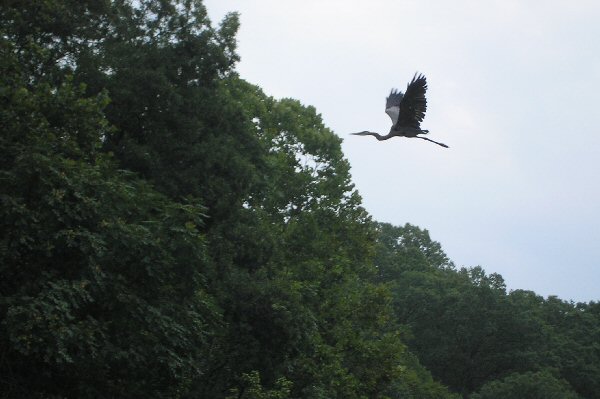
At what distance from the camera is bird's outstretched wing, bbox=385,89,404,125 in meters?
14.7

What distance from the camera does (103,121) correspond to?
15539mm

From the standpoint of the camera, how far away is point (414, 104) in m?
14.1

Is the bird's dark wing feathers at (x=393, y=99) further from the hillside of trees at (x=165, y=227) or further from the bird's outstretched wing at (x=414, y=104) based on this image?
the hillside of trees at (x=165, y=227)

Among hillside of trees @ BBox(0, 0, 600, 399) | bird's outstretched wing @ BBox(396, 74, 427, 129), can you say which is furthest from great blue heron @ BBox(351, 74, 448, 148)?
hillside of trees @ BBox(0, 0, 600, 399)

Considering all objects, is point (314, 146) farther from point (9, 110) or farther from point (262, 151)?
point (9, 110)

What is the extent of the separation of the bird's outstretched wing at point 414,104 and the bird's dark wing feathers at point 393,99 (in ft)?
2.87

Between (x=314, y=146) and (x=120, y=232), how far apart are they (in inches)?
622

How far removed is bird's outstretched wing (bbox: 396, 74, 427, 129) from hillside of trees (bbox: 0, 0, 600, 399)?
434cm

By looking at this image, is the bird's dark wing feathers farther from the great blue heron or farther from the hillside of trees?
the hillside of trees

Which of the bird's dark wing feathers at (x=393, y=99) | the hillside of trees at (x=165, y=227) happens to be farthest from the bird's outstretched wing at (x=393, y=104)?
the hillside of trees at (x=165, y=227)

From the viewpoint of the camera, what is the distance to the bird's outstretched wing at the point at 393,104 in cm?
1468

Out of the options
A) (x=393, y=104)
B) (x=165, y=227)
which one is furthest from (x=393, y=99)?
(x=165, y=227)

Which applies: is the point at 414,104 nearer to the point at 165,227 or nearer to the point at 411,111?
the point at 411,111

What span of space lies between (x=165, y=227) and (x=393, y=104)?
4386mm
